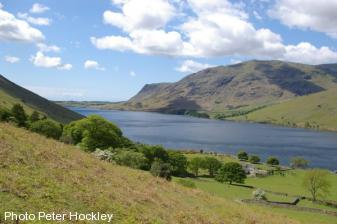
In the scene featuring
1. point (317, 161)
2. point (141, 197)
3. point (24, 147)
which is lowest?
point (317, 161)

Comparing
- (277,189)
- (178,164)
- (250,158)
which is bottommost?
(277,189)

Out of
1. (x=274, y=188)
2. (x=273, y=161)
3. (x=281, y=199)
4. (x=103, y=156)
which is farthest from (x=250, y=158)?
(x=103, y=156)

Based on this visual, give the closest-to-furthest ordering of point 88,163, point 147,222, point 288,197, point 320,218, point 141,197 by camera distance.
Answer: point 147,222 < point 141,197 < point 88,163 < point 320,218 < point 288,197

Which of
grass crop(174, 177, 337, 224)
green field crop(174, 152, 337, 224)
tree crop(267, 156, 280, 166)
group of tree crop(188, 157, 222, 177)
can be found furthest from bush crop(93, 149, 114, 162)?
tree crop(267, 156, 280, 166)

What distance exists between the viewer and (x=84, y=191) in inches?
886

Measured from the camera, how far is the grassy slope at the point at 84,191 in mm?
19375

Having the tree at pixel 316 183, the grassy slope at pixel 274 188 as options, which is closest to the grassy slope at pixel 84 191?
the grassy slope at pixel 274 188

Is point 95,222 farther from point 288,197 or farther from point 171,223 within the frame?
point 288,197

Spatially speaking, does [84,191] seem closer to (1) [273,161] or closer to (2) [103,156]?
(2) [103,156]

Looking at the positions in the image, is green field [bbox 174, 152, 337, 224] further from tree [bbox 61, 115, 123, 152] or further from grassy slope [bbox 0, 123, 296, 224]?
grassy slope [bbox 0, 123, 296, 224]

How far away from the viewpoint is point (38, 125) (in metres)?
100

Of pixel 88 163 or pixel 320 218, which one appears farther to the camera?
pixel 320 218

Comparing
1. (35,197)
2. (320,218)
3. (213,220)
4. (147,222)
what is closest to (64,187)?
(35,197)

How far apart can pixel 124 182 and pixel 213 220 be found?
6.42 m
